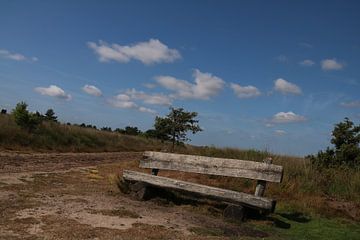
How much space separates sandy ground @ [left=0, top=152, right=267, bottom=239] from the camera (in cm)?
616

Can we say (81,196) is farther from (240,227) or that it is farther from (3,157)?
(3,157)

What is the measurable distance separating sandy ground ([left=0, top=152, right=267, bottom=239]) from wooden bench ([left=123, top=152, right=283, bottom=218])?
459 millimetres

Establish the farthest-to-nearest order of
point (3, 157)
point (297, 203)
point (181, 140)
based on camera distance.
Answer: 1. point (181, 140)
2. point (3, 157)
3. point (297, 203)

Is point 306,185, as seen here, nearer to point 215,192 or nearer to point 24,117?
point 215,192

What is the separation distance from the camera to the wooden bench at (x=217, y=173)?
841cm

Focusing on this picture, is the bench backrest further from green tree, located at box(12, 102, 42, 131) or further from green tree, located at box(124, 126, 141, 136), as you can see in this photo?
green tree, located at box(124, 126, 141, 136)

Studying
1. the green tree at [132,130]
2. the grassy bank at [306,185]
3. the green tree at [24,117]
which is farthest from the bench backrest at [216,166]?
the green tree at [132,130]

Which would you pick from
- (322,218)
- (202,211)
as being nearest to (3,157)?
(202,211)

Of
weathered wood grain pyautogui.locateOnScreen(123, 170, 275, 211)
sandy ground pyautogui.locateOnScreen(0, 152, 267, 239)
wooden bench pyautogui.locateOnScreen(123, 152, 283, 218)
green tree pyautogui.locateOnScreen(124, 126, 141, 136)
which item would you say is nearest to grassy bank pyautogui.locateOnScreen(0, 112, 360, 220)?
wooden bench pyautogui.locateOnScreen(123, 152, 283, 218)

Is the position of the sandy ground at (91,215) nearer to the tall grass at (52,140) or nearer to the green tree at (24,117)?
the tall grass at (52,140)

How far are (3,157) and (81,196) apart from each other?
7532 mm

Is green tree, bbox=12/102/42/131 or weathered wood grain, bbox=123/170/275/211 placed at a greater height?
green tree, bbox=12/102/42/131

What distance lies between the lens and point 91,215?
728cm

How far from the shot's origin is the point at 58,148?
22938 mm
